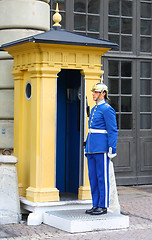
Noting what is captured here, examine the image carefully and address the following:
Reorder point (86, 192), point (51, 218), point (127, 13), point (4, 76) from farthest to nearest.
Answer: point (127, 13) → point (4, 76) → point (86, 192) → point (51, 218)

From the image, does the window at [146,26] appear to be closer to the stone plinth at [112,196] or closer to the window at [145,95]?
the window at [145,95]

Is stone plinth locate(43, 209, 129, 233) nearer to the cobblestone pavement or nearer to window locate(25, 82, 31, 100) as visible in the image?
the cobblestone pavement

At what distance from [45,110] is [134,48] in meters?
4.00

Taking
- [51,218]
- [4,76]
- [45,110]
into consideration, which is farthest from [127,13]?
[51,218]

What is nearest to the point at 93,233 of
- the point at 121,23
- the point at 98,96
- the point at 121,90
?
the point at 98,96

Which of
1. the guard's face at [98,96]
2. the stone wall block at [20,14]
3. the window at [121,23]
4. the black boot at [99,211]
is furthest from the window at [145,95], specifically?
the black boot at [99,211]

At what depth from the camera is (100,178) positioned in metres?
7.93

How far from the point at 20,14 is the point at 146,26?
3.32 m

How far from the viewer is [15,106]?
8992 millimetres

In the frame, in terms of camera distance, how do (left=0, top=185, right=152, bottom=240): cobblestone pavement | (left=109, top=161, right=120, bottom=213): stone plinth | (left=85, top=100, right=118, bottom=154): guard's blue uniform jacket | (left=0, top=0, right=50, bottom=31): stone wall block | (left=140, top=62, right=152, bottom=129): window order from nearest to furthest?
1. (left=0, top=185, right=152, bottom=240): cobblestone pavement
2. (left=85, top=100, right=118, bottom=154): guard's blue uniform jacket
3. (left=109, top=161, right=120, bottom=213): stone plinth
4. (left=0, top=0, right=50, bottom=31): stone wall block
5. (left=140, top=62, right=152, bottom=129): window

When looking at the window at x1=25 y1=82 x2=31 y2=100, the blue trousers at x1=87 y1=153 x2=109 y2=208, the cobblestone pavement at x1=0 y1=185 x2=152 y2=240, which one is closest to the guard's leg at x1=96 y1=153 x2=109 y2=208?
the blue trousers at x1=87 y1=153 x2=109 y2=208

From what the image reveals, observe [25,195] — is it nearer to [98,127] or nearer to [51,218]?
[51,218]

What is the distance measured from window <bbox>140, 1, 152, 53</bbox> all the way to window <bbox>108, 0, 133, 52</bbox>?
26 centimetres

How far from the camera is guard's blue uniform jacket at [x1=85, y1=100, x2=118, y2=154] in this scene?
783cm
